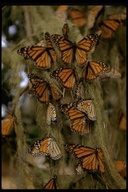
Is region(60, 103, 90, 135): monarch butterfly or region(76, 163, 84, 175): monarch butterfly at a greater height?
region(60, 103, 90, 135): monarch butterfly

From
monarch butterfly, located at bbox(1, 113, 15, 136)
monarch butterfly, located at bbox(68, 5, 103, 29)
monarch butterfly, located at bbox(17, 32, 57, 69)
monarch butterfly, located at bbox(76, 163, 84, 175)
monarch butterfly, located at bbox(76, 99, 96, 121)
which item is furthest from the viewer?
monarch butterfly, located at bbox(68, 5, 103, 29)

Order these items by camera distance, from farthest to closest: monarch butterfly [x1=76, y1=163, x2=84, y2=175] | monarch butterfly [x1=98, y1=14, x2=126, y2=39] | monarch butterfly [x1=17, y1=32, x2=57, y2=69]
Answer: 1. monarch butterfly [x1=98, y1=14, x2=126, y2=39]
2. monarch butterfly [x1=17, y1=32, x2=57, y2=69]
3. monarch butterfly [x1=76, y1=163, x2=84, y2=175]

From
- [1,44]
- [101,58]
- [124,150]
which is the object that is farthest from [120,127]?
[1,44]

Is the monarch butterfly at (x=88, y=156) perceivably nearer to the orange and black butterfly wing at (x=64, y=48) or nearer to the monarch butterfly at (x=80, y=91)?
the monarch butterfly at (x=80, y=91)

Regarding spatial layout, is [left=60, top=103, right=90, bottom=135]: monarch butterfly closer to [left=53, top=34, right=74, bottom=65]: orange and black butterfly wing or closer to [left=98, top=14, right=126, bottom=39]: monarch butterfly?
[left=53, top=34, right=74, bottom=65]: orange and black butterfly wing

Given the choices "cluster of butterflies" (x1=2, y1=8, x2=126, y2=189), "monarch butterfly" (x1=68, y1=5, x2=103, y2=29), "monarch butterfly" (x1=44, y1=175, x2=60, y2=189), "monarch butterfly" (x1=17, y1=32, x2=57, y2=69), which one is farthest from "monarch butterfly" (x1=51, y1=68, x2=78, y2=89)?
"monarch butterfly" (x1=68, y1=5, x2=103, y2=29)

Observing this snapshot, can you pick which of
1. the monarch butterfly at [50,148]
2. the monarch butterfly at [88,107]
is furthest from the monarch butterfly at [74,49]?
the monarch butterfly at [50,148]
